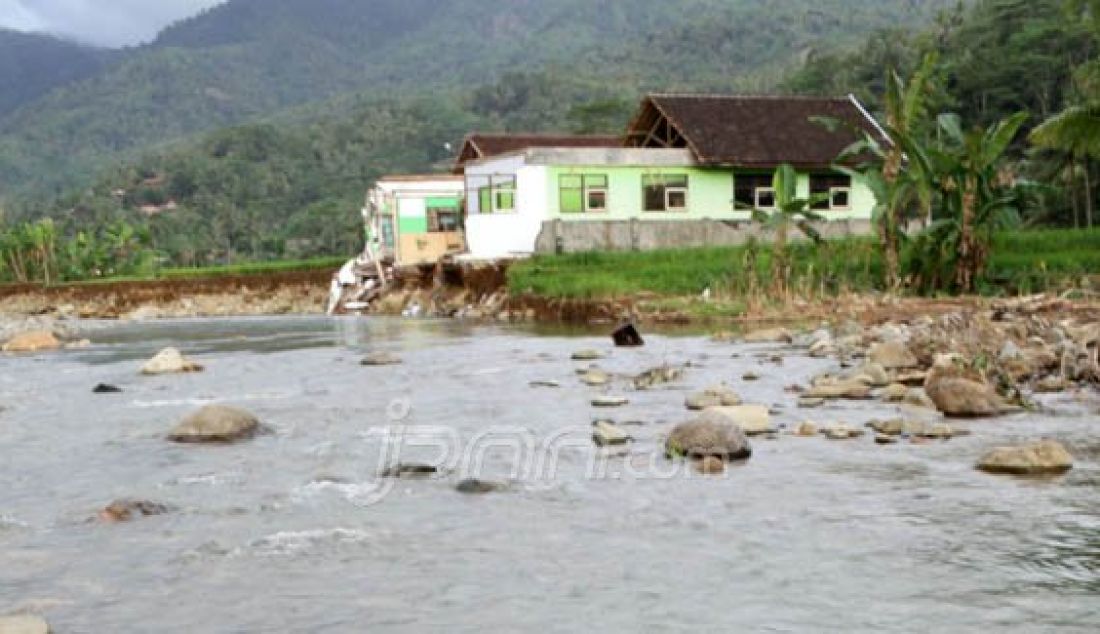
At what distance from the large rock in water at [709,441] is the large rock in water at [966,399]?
2.34 meters

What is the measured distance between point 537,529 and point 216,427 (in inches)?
171

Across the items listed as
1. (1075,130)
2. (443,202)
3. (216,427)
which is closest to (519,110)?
(443,202)

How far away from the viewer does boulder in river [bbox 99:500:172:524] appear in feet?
22.5

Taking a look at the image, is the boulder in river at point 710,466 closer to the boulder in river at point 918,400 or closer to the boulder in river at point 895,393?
the boulder in river at point 918,400

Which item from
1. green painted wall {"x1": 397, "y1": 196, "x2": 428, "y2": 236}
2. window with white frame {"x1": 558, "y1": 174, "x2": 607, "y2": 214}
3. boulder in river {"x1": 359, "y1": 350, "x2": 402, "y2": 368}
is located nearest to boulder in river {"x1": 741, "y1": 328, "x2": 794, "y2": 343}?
boulder in river {"x1": 359, "y1": 350, "x2": 402, "y2": 368}

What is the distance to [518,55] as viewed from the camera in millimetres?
176500

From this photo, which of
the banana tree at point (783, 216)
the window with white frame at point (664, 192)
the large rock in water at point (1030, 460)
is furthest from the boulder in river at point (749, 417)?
the window with white frame at point (664, 192)

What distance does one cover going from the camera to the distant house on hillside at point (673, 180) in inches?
1302

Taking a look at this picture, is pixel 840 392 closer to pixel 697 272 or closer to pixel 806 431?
pixel 806 431

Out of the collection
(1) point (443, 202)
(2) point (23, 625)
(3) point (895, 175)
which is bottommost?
(2) point (23, 625)

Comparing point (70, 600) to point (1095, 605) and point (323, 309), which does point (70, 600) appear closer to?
point (1095, 605)

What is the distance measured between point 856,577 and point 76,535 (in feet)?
13.6

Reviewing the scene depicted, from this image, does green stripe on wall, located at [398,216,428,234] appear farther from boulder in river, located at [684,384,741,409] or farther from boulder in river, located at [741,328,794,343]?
boulder in river, located at [684,384,741,409]

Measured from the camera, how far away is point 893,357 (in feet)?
40.9
